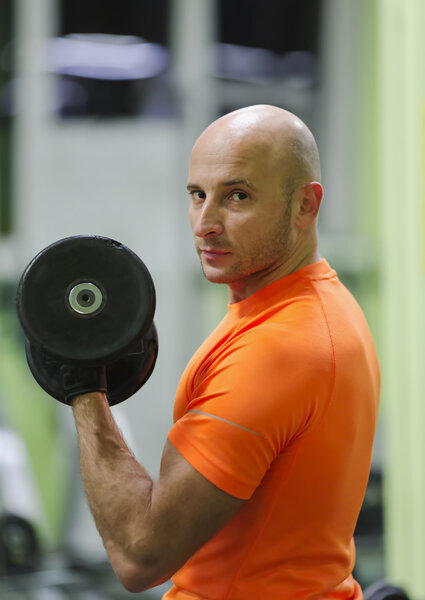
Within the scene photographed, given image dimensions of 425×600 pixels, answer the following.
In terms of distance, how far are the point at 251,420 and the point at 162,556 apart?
0.19m

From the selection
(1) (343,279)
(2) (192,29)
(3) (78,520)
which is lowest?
(3) (78,520)

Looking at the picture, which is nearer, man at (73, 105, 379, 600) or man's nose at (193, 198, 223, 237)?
man at (73, 105, 379, 600)

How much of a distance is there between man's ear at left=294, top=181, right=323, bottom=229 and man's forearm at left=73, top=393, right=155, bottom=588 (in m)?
0.36

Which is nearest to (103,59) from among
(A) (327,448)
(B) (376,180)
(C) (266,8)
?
(C) (266,8)

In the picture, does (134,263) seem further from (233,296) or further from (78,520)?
(78,520)

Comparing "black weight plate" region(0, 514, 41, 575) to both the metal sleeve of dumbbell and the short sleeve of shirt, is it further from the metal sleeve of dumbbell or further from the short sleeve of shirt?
the short sleeve of shirt

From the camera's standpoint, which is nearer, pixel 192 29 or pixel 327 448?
pixel 327 448

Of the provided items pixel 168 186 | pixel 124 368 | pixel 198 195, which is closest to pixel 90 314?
pixel 124 368

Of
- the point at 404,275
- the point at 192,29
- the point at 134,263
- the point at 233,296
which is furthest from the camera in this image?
the point at 192,29

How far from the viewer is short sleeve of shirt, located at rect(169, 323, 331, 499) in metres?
0.95

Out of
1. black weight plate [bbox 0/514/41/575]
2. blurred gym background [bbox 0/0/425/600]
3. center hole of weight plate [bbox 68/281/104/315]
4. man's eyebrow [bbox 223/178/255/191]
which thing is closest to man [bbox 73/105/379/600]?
man's eyebrow [bbox 223/178/255/191]

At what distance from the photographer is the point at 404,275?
2.96 meters

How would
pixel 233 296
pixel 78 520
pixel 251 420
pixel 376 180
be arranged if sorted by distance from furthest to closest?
pixel 376 180 < pixel 78 520 < pixel 233 296 < pixel 251 420

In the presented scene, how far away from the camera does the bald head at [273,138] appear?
1.07 meters
